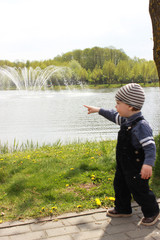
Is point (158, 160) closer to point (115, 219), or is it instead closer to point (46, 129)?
point (115, 219)

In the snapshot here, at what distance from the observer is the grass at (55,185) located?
139 inches

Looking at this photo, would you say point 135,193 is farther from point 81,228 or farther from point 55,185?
point 55,185

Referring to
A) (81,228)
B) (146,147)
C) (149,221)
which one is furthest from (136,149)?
(81,228)

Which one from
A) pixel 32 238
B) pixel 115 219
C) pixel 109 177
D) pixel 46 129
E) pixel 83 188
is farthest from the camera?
pixel 46 129

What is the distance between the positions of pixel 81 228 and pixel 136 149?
3.50ft

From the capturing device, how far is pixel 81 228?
9.71 feet

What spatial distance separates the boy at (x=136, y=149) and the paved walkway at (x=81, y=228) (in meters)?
0.19

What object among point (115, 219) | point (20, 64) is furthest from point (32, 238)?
point (20, 64)

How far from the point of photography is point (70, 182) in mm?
4359

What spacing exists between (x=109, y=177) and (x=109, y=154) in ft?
3.48

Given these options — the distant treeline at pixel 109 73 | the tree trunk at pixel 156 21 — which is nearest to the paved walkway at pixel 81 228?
the tree trunk at pixel 156 21

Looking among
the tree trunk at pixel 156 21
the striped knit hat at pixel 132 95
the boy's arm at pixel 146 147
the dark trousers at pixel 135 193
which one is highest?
the tree trunk at pixel 156 21

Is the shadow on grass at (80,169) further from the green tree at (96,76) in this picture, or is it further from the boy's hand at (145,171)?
the green tree at (96,76)

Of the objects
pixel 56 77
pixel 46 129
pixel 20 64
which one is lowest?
pixel 46 129
